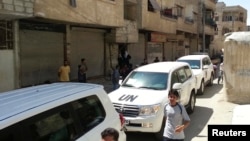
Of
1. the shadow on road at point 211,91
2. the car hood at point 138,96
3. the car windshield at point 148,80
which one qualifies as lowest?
the shadow on road at point 211,91

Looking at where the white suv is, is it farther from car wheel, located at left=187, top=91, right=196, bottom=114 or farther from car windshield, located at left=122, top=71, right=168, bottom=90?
car windshield, located at left=122, top=71, right=168, bottom=90

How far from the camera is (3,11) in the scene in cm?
1021

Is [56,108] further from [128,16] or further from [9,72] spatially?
[128,16]

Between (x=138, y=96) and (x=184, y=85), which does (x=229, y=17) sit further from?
(x=138, y=96)

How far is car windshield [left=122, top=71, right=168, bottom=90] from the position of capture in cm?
862

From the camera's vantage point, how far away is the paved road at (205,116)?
7.93 meters

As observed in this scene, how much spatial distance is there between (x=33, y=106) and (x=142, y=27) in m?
18.9

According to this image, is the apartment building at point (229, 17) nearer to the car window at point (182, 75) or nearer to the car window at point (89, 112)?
the car window at point (182, 75)

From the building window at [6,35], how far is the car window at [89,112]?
27.3 ft

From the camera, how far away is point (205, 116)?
1012cm

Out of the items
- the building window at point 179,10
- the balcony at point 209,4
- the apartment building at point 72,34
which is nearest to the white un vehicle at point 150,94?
the apartment building at point 72,34

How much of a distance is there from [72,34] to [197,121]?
9495mm

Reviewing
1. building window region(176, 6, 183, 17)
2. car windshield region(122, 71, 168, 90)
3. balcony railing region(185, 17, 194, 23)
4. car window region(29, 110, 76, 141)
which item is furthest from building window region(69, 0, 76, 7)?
balcony railing region(185, 17, 194, 23)

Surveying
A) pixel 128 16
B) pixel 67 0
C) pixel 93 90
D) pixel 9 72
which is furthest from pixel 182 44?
pixel 93 90
